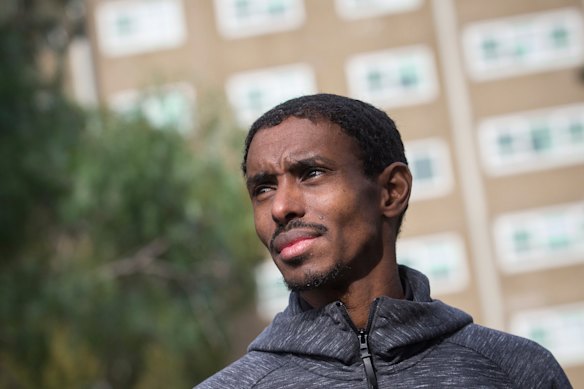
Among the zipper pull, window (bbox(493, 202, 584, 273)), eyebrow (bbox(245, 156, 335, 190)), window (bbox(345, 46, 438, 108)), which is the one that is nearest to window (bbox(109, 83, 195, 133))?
window (bbox(345, 46, 438, 108))

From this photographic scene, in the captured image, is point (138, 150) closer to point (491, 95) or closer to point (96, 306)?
point (96, 306)

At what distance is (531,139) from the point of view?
3334 centimetres

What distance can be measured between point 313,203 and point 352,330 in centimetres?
27

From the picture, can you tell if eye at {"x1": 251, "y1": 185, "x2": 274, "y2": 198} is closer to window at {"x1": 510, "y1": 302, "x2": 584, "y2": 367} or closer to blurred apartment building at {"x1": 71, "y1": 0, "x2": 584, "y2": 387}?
blurred apartment building at {"x1": 71, "y1": 0, "x2": 584, "y2": 387}

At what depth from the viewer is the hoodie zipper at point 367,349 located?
247cm

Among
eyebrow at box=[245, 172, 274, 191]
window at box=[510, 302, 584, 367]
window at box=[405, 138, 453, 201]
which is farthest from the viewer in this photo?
window at box=[405, 138, 453, 201]

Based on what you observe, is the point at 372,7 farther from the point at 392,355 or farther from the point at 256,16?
the point at 392,355

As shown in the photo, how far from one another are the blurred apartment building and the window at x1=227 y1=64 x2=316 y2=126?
4 centimetres

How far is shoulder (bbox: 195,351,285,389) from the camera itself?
2.51 m

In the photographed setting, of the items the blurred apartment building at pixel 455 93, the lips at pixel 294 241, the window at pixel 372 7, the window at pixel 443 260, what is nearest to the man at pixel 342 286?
the lips at pixel 294 241

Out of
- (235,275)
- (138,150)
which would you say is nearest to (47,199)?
(138,150)

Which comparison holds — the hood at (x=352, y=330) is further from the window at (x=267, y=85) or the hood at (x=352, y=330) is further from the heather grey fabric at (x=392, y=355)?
the window at (x=267, y=85)

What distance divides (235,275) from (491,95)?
12.7 metres

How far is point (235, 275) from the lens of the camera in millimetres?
23203
